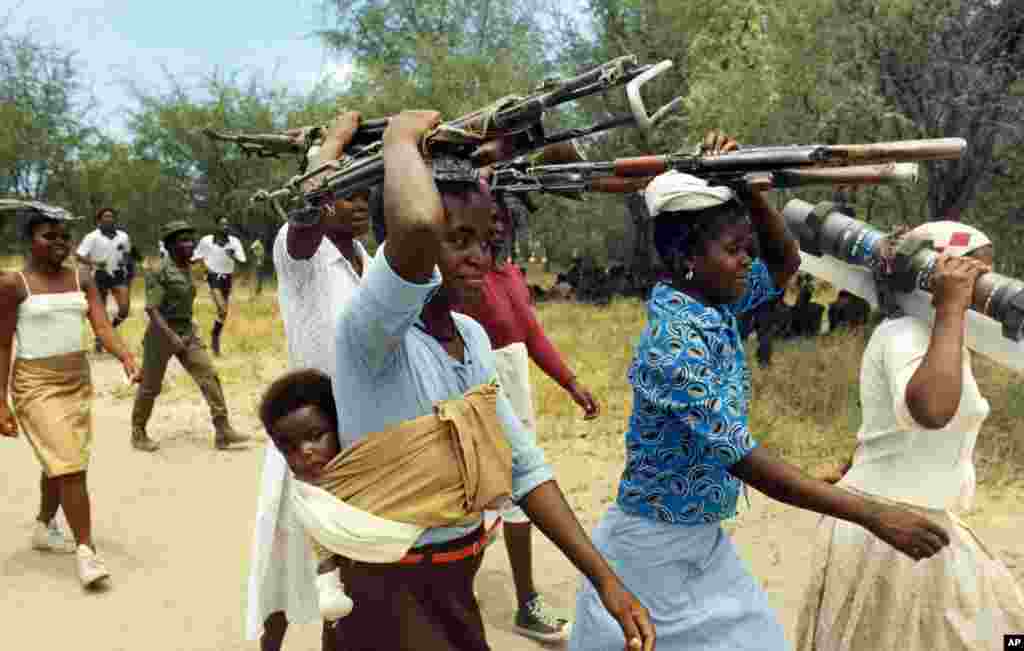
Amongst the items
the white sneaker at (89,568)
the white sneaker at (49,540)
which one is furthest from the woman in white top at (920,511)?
the white sneaker at (49,540)

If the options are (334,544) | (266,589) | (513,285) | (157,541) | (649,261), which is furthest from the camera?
(649,261)

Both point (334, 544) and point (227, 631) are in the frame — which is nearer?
point (334, 544)

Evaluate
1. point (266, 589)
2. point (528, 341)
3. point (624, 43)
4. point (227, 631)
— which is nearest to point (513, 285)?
point (528, 341)

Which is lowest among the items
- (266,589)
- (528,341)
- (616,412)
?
(616,412)

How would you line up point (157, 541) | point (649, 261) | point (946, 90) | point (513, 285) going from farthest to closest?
1. point (649, 261)
2. point (946, 90)
3. point (157, 541)
4. point (513, 285)

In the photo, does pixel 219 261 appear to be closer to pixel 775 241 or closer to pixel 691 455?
pixel 775 241

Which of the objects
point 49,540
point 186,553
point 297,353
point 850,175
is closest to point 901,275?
point 850,175

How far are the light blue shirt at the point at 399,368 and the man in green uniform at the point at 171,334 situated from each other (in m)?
5.53

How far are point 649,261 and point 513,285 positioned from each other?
1624 centimetres

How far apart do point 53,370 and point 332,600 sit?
360 centimetres

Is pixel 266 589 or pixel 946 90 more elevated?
pixel 946 90

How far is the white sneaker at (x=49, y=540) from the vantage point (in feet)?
16.4

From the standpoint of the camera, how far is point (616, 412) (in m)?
8.12

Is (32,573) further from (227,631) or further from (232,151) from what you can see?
(232,151)
